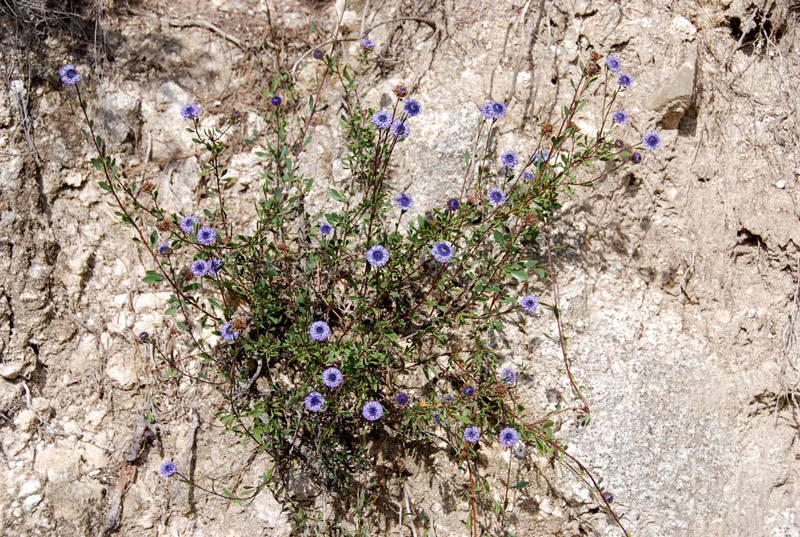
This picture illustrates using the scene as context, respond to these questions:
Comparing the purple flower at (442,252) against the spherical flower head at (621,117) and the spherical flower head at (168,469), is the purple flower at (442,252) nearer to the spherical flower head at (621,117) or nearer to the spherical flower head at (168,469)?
the spherical flower head at (621,117)

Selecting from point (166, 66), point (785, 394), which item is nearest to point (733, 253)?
point (785, 394)

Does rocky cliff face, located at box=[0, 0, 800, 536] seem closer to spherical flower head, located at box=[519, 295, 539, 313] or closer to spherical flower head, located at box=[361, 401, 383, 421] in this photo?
spherical flower head, located at box=[519, 295, 539, 313]

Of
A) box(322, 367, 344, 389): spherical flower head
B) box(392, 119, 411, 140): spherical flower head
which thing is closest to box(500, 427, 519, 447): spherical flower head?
box(322, 367, 344, 389): spherical flower head

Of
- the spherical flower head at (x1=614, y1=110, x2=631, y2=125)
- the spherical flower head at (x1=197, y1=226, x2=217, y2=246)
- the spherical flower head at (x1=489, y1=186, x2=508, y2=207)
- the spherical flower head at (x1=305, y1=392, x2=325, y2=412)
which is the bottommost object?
the spherical flower head at (x1=305, y1=392, x2=325, y2=412)

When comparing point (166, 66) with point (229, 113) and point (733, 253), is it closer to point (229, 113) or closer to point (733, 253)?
point (229, 113)

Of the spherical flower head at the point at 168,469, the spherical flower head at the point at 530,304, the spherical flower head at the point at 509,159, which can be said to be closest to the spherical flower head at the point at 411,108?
the spherical flower head at the point at 509,159
